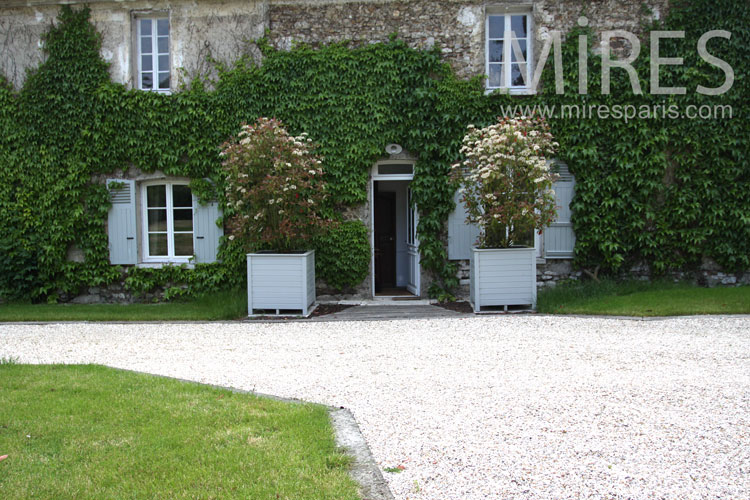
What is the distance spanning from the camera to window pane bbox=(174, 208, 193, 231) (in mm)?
10070

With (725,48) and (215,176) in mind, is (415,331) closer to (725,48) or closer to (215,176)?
(215,176)

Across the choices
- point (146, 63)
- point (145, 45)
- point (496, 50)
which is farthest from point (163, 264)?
point (496, 50)

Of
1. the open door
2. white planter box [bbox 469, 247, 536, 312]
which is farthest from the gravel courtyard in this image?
the open door

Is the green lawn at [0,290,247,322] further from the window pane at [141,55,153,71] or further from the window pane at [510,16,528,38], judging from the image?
the window pane at [510,16,528,38]

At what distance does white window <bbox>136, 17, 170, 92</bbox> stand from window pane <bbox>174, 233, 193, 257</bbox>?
2453 mm

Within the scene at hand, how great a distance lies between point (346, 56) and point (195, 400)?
6.88m

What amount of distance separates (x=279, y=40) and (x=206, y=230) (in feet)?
10.9

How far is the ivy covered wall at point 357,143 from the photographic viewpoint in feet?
31.0

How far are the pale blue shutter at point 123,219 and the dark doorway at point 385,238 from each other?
169 inches

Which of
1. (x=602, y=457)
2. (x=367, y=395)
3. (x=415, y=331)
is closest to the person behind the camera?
(x=602, y=457)

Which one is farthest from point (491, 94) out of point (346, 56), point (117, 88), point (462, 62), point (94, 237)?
point (94, 237)

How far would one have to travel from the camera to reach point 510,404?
416 centimetres

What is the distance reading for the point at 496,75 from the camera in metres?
9.85

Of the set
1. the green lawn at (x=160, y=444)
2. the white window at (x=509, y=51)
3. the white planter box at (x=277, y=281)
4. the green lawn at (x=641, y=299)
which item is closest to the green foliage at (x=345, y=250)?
the white planter box at (x=277, y=281)
